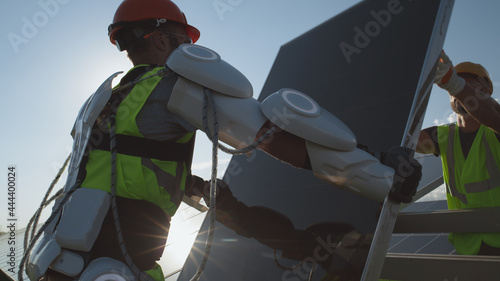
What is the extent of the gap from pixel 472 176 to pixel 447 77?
748mm

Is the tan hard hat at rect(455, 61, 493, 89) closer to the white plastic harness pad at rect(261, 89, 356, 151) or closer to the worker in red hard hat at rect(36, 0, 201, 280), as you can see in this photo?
the white plastic harness pad at rect(261, 89, 356, 151)

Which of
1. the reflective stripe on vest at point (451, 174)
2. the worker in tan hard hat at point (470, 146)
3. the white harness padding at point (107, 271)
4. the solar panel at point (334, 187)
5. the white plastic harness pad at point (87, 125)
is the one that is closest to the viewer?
→ the white harness padding at point (107, 271)

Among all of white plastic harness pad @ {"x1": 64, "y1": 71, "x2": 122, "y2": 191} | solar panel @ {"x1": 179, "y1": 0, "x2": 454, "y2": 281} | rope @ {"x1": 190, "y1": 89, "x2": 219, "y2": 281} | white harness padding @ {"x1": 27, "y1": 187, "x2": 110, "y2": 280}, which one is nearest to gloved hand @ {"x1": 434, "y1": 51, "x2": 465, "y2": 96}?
solar panel @ {"x1": 179, "y1": 0, "x2": 454, "y2": 281}

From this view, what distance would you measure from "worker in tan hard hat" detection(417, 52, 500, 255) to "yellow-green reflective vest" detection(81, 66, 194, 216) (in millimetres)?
1641

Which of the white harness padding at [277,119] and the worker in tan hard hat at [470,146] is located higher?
the worker in tan hard hat at [470,146]

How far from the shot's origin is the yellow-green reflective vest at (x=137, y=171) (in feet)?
4.27

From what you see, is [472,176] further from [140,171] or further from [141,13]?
[141,13]

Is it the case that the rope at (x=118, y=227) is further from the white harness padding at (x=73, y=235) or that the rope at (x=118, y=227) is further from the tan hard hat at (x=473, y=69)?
the tan hard hat at (x=473, y=69)

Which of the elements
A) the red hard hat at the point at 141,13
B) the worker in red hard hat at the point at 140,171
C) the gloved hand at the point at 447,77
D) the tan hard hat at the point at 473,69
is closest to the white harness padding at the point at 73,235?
the worker in red hard hat at the point at 140,171

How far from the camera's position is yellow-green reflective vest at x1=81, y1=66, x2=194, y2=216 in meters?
1.30

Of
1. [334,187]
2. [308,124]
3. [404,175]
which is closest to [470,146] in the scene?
[334,187]

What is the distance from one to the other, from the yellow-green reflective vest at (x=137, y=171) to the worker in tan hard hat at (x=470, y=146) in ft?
5.38

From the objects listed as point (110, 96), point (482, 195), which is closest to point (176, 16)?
point (110, 96)

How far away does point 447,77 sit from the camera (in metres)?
2.11
